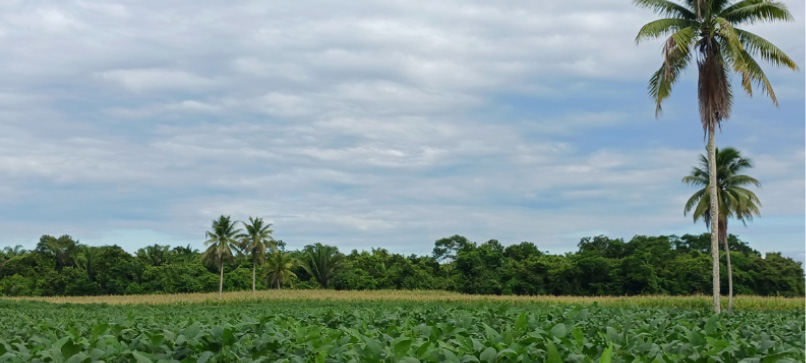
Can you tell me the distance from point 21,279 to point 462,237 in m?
49.1

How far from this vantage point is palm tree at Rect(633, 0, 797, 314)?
2344 centimetres

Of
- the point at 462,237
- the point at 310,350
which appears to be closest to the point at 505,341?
A: the point at 310,350

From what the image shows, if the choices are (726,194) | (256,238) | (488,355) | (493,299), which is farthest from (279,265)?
(488,355)

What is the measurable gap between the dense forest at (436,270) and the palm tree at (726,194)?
15.5 m

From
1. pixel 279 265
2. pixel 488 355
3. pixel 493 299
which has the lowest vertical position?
pixel 493 299

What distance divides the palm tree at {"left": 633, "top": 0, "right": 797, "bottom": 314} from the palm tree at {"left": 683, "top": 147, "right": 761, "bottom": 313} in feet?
42.8

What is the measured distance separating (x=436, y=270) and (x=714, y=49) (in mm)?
49498

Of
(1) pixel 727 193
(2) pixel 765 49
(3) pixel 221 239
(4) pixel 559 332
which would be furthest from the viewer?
(3) pixel 221 239

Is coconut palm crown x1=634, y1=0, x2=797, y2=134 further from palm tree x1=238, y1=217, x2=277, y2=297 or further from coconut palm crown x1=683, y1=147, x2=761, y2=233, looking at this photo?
palm tree x1=238, y1=217, x2=277, y2=297

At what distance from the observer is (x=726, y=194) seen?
37938 mm

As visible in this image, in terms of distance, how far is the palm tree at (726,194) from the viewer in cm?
3725

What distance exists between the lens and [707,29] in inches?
966

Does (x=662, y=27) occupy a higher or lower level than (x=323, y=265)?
higher

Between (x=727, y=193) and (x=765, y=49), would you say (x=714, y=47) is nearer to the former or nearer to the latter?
(x=765, y=49)
